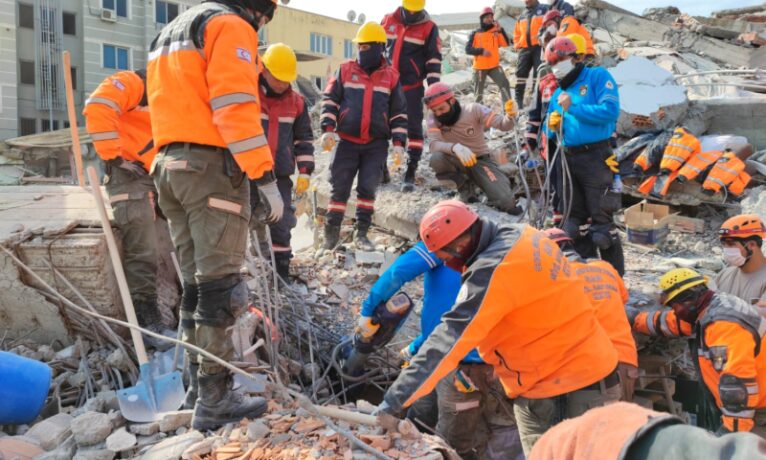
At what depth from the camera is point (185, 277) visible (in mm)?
2959

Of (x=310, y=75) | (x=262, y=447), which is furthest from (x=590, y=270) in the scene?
(x=310, y=75)

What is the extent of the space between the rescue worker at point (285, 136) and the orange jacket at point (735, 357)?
125 inches

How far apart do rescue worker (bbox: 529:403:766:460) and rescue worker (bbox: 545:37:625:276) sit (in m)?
4.45

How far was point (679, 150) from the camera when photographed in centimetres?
707

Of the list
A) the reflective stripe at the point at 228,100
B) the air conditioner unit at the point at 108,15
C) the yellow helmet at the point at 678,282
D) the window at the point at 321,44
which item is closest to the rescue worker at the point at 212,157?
the reflective stripe at the point at 228,100

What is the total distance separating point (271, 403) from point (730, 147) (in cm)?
647

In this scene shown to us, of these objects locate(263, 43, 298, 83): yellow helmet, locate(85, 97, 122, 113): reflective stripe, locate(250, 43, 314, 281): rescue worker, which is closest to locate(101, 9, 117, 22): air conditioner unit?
locate(250, 43, 314, 281): rescue worker

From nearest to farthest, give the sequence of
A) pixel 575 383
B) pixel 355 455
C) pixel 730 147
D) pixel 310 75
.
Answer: pixel 355 455 < pixel 575 383 < pixel 730 147 < pixel 310 75

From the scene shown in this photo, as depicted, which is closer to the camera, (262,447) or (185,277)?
(262,447)

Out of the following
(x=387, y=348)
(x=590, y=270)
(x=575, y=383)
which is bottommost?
(x=387, y=348)

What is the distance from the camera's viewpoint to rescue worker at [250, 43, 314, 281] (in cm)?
496

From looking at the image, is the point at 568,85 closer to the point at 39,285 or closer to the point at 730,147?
the point at 730,147

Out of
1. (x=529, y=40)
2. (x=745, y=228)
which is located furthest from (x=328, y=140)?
(x=529, y=40)

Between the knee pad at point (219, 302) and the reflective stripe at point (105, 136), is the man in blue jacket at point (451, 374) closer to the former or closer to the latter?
the knee pad at point (219, 302)
